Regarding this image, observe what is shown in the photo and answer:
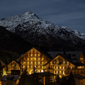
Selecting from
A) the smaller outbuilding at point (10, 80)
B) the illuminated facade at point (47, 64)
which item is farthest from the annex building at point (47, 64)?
Result: the smaller outbuilding at point (10, 80)

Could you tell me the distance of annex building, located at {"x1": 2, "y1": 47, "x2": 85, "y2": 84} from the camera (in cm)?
7384

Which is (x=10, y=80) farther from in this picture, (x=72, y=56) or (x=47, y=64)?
(x=72, y=56)

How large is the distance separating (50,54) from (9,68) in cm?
1862

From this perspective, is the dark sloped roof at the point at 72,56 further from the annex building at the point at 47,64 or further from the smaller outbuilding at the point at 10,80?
the smaller outbuilding at the point at 10,80

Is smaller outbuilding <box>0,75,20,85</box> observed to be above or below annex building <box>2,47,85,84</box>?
below

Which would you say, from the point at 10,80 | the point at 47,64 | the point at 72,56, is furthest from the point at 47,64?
the point at 10,80

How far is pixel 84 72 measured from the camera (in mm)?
72500

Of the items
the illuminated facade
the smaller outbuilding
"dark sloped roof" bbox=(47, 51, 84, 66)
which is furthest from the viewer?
"dark sloped roof" bbox=(47, 51, 84, 66)

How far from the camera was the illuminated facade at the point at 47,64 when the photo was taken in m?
73.7

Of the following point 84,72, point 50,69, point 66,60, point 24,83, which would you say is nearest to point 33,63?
point 50,69

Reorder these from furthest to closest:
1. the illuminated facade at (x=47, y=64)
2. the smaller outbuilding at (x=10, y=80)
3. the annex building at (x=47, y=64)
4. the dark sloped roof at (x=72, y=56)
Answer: the dark sloped roof at (x=72, y=56), the annex building at (x=47, y=64), the illuminated facade at (x=47, y=64), the smaller outbuilding at (x=10, y=80)

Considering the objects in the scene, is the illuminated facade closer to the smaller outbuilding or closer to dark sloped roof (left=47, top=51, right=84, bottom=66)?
dark sloped roof (left=47, top=51, right=84, bottom=66)

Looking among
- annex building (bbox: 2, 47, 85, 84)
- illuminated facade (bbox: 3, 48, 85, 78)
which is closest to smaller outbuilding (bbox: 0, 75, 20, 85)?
annex building (bbox: 2, 47, 85, 84)

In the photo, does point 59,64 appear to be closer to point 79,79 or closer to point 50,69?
point 50,69
